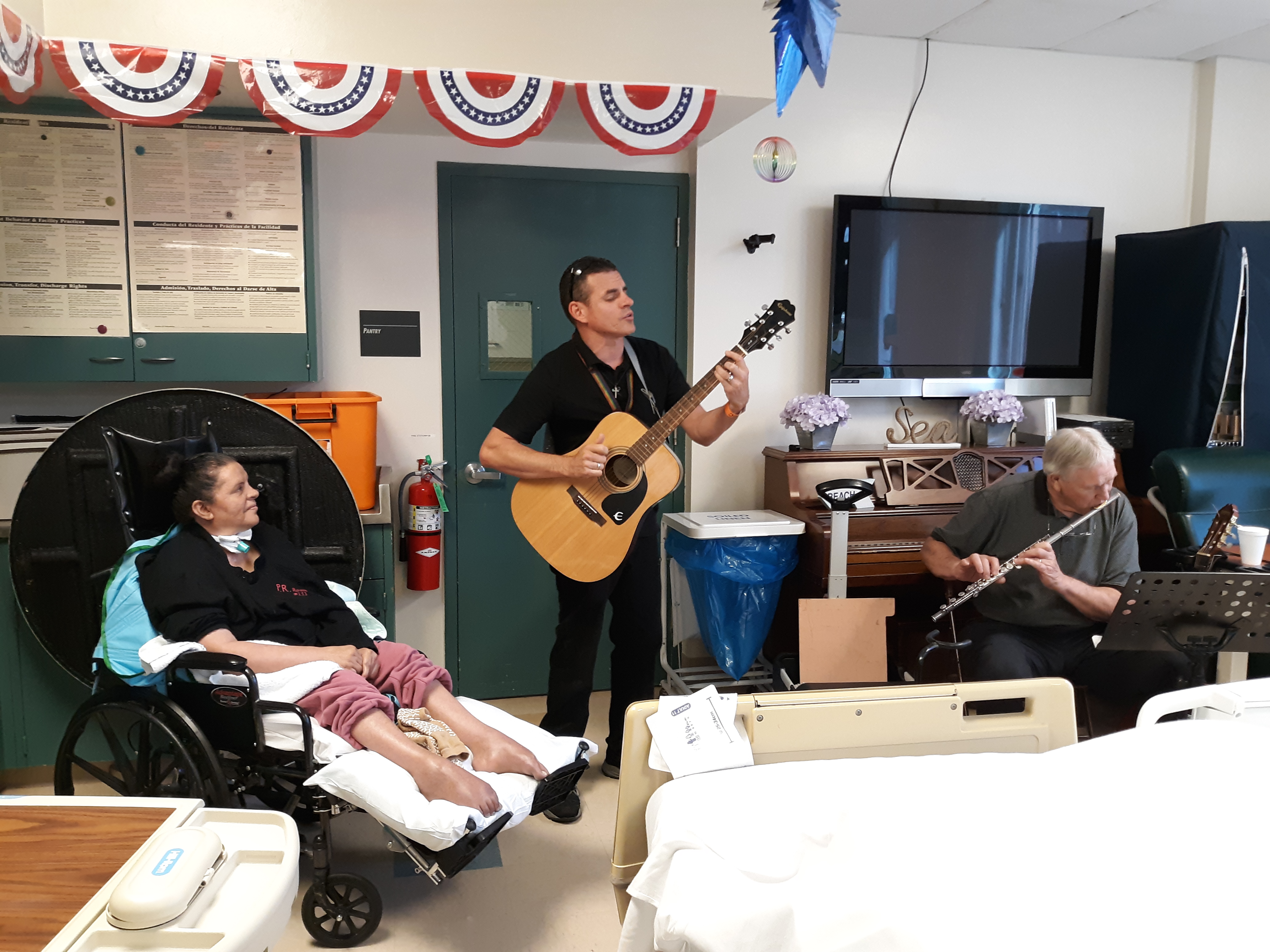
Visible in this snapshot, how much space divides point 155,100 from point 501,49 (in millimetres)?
963

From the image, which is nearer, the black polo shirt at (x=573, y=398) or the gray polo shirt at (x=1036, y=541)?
the gray polo shirt at (x=1036, y=541)

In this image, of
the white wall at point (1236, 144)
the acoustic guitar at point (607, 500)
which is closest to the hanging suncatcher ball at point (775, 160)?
the acoustic guitar at point (607, 500)

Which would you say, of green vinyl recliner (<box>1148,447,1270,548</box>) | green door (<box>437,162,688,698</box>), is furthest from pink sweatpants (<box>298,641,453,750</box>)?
green vinyl recliner (<box>1148,447,1270,548</box>)

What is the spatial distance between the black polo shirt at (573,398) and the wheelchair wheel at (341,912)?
1.25 metres

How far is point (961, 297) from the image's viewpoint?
12.1 feet

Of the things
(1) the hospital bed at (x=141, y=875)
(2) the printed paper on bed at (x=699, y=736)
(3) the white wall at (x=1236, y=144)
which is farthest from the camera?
(3) the white wall at (x=1236, y=144)

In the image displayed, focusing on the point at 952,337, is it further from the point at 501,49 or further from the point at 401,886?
the point at 401,886

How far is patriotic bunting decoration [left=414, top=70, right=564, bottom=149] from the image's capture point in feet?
8.77

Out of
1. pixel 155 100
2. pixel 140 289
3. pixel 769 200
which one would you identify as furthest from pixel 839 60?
pixel 140 289

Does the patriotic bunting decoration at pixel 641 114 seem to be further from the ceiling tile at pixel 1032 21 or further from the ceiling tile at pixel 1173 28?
the ceiling tile at pixel 1173 28

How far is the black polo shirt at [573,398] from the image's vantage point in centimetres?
278

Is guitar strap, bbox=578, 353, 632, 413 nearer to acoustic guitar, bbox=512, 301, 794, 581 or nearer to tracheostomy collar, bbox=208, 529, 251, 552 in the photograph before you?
acoustic guitar, bbox=512, 301, 794, 581

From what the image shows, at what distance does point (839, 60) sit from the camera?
357 centimetres

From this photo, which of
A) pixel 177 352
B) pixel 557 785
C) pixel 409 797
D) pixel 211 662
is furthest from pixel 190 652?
pixel 177 352
